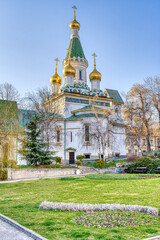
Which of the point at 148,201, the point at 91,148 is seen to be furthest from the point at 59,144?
the point at 148,201

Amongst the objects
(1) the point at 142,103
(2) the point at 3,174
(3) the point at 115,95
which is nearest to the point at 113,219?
(2) the point at 3,174

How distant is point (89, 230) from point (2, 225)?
2.08 metres

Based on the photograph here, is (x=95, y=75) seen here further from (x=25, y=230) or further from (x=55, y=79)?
(x=25, y=230)

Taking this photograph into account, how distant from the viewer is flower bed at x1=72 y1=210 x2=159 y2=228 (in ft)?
15.6

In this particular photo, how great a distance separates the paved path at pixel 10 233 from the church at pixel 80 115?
20871 mm

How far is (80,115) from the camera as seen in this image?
31.3 metres

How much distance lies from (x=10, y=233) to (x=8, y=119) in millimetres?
12734

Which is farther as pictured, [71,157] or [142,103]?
[142,103]

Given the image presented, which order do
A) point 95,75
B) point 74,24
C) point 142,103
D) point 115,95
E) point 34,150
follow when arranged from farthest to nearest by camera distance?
1. point 115,95
2. point 74,24
3. point 95,75
4. point 142,103
5. point 34,150

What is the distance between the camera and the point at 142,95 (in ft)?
117

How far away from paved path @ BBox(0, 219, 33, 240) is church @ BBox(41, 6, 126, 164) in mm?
20871

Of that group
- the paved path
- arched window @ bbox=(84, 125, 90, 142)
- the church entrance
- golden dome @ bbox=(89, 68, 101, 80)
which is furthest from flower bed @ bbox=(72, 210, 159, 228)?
golden dome @ bbox=(89, 68, 101, 80)

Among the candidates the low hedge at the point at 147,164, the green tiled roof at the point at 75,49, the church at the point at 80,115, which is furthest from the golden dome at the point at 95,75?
the low hedge at the point at 147,164

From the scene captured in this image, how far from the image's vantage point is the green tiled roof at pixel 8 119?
53.4ft
